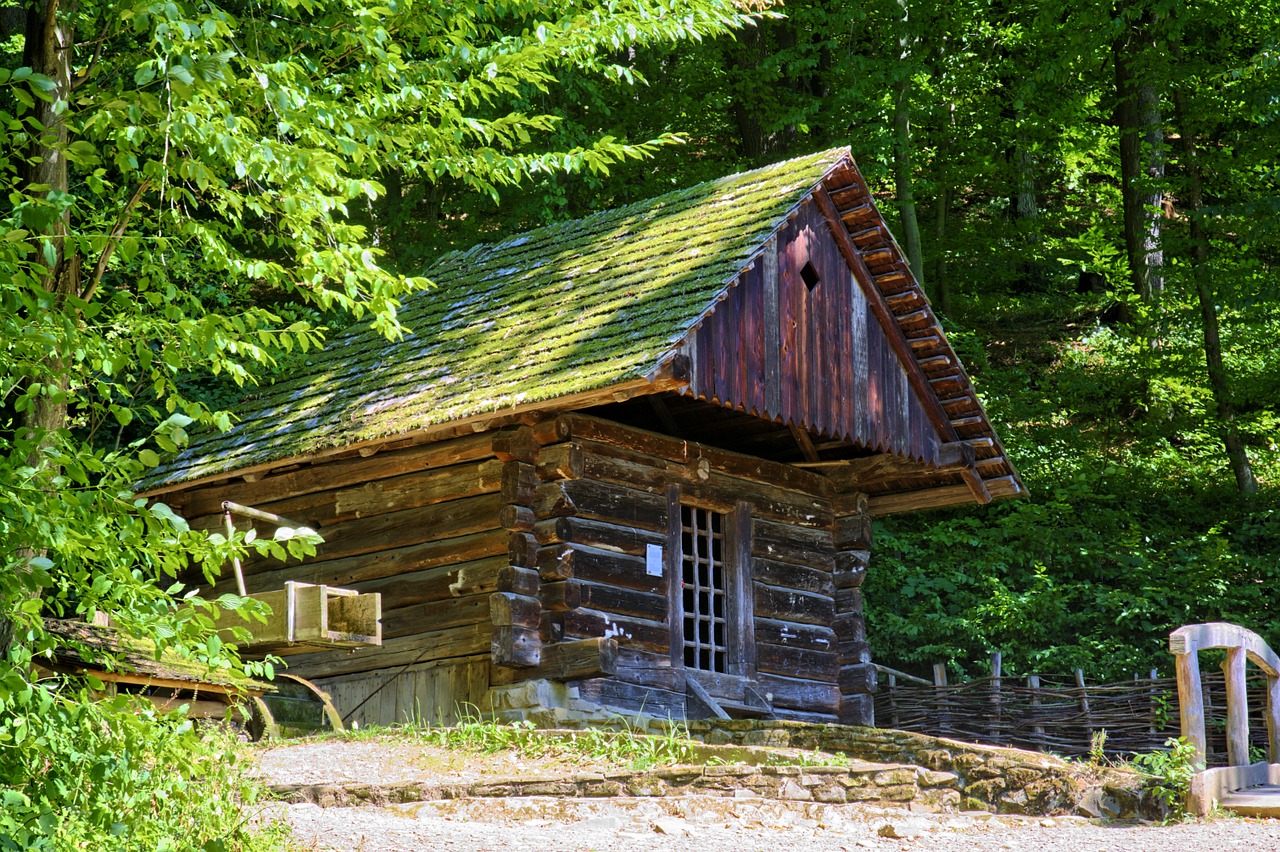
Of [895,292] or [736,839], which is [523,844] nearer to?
[736,839]

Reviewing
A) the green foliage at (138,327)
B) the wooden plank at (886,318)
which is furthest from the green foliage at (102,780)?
the wooden plank at (886,318)

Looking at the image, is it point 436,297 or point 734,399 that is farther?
point 436,297

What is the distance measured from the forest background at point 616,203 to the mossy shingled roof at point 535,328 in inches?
32.2

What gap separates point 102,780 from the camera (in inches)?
207

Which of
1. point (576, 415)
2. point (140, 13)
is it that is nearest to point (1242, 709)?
point (576, 415)

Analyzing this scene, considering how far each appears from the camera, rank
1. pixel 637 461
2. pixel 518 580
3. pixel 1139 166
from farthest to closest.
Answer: pixel 1139 166
pixel 637 461
pixel 518 580

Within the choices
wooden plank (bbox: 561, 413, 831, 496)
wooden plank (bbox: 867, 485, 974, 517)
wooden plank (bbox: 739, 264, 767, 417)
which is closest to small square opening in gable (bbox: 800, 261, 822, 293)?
wooden plank (bbox: 739, 264, 767, 417)

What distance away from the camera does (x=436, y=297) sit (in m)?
15.2

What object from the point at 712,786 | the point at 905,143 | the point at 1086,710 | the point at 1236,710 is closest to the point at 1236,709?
the point at 1236,710

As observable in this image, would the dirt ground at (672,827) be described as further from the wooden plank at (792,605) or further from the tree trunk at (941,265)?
Result: the tree trunk at (941,265)

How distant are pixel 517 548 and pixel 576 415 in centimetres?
120

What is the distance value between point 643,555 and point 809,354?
229 centimetres

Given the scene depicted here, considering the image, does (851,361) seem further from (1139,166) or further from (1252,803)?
(1139,166)

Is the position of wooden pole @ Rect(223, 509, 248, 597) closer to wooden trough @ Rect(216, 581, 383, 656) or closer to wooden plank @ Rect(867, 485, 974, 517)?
wooden trough @ Rect(216, 581, 383, 656)
